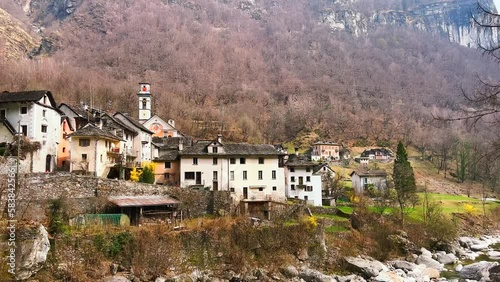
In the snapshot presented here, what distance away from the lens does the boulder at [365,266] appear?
107ft

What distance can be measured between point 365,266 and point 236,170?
16.6m

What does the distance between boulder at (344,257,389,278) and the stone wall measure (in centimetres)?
1217

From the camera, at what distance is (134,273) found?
26.5 m

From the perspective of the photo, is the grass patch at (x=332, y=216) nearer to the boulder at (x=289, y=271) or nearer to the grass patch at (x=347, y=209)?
the grass patch at (x=347, y=209)

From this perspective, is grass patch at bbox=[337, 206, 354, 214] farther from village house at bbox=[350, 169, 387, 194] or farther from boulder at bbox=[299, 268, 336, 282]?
village house at bbox=[350, 169, 387, 194]

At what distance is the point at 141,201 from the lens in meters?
32.2

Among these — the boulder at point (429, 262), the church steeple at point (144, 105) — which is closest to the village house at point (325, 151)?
the church steeple at point (144, 105)

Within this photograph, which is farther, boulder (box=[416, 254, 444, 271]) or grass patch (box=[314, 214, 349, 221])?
grass patch (box=[314, 214, 349, 221])

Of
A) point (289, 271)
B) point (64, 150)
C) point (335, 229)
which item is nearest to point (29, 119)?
point (64, 150)

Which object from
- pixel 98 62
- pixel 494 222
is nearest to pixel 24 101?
pixel 494 222

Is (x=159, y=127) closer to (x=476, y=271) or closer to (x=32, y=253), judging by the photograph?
(x=32, y=253)

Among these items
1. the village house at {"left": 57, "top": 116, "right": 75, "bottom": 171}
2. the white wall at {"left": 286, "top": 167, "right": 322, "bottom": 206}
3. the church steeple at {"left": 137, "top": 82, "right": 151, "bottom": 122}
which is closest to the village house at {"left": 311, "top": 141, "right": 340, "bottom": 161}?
the church steeple at {"left": 137, "top": 82, "right": 151, "bottom": 122}

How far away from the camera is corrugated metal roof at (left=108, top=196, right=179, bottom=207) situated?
30850mm

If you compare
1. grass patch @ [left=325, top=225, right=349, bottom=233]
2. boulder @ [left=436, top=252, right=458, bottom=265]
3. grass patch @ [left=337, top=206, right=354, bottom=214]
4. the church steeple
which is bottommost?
boulder @ [left=436, top=252, right=458, bottom=265]
